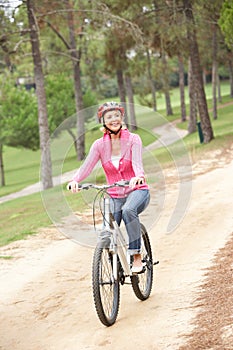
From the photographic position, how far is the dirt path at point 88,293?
25.0ft

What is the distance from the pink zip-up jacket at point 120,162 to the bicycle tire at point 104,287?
0.70m

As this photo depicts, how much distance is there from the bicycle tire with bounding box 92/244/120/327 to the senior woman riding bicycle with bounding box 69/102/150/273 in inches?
17.1

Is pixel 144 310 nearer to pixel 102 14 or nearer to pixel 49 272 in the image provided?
pixel 49 272

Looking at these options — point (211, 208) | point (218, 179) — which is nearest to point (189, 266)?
point (211, 208)

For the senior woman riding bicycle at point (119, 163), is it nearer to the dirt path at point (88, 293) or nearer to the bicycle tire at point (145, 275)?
the bicycle tire at point (145, 275)

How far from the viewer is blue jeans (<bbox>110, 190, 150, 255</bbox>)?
25.9 feet

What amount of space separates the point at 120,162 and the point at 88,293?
96.9 inches

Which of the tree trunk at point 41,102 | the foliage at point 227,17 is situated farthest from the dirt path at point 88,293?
the foliage at point 227,17

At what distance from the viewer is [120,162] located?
316 inches

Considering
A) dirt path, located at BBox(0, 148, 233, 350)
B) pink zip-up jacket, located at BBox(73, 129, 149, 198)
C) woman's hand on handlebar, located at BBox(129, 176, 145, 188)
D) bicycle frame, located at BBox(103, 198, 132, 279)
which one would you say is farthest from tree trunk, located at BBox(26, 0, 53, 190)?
woman's hand on handlebar, located at BBox(129, 176, 145, 188)

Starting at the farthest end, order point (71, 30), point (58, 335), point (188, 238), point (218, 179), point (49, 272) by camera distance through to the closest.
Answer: point (71, 30), point (218, 179), point (188, 238), point (49, 272), point (58, 335)

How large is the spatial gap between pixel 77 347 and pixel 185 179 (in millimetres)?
13848

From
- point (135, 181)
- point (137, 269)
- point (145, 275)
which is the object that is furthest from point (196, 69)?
point (135, 181)

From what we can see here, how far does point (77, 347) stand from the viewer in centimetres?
748
